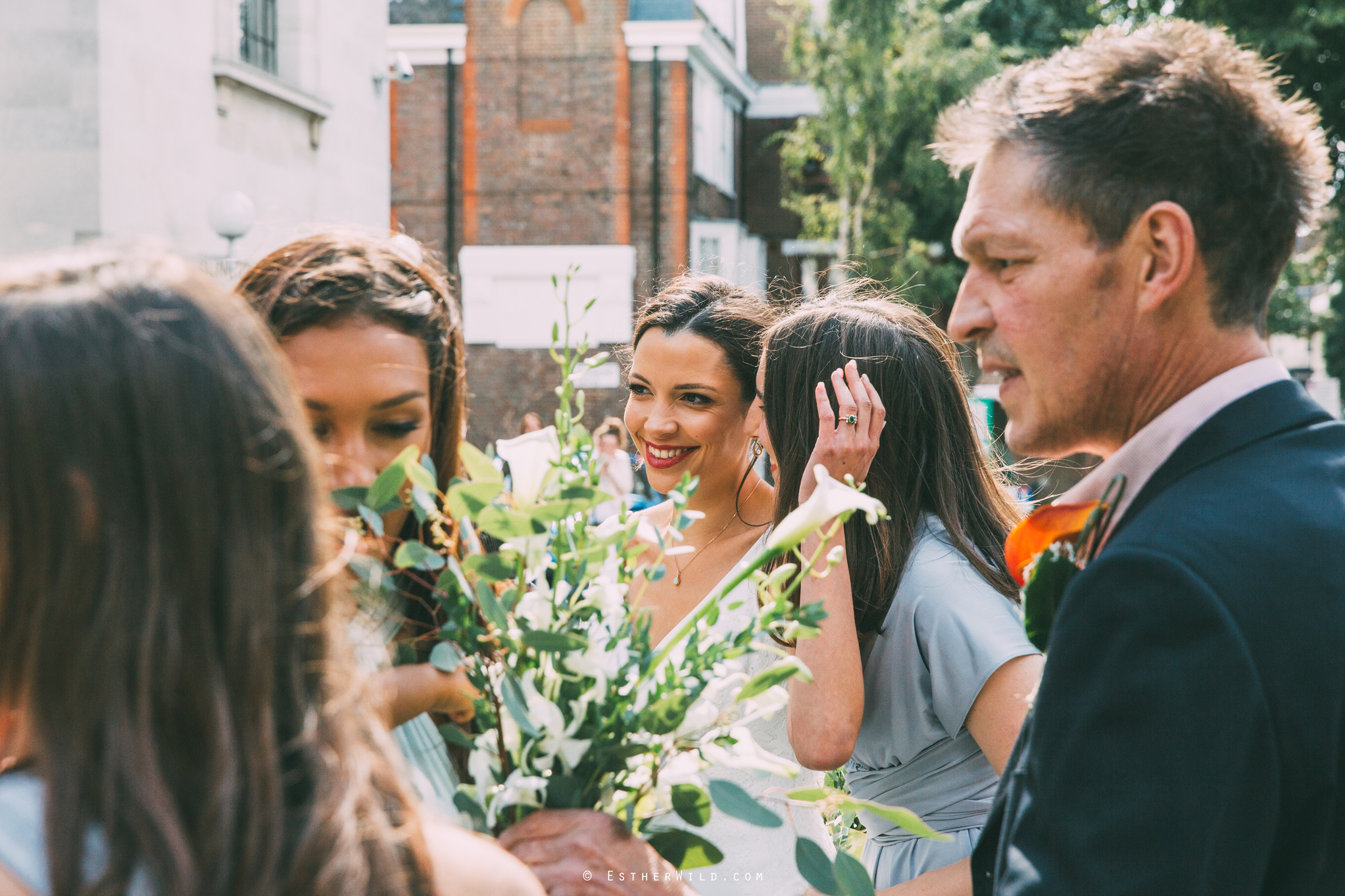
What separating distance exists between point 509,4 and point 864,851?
2184cm

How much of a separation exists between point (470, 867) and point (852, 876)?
577 mm

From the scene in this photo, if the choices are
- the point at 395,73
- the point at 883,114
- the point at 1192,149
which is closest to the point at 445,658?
the point at 1192,149

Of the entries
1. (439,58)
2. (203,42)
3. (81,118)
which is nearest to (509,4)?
(439,58)

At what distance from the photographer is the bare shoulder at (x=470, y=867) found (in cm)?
105

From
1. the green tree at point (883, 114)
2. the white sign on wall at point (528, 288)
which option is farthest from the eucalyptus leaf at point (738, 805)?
the green tree at point (883, 114)

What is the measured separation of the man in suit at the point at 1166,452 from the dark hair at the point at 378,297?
0.88 m

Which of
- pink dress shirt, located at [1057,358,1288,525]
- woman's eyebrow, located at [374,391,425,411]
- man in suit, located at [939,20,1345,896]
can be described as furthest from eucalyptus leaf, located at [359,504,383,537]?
pink dress shirt, located at [1057,358,1288,525]

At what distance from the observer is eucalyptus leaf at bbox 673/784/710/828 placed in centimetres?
141

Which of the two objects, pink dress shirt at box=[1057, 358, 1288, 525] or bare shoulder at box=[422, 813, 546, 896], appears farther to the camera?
pink dress shirt at box=[1057, 358, 1288, 525]

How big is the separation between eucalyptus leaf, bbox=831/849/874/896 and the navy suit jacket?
218 millimetres

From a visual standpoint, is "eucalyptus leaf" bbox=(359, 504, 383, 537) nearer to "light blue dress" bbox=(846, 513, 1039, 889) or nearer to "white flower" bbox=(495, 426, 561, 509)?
"white flower" bbox=(495, 426, 561, 509)

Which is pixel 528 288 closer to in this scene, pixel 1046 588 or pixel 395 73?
pixel 395 73

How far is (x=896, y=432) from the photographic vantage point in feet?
8.31

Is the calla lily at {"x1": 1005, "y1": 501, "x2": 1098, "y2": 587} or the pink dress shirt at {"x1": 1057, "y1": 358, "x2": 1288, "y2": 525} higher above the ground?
the pink dress shirt at {"x1": 1057, "y1": 358, "x2": 1288, "y2": 525}
